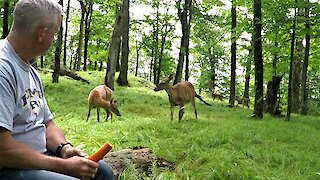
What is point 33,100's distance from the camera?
95.1 inches

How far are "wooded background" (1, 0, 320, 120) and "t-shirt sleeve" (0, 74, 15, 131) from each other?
10153 mm

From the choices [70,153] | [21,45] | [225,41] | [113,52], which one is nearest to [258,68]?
[225,41]

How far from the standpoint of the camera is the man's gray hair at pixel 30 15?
2.21m

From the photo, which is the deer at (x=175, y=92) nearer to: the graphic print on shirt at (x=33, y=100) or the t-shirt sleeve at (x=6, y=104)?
the graphic print on shirt at (x=33, y=100)

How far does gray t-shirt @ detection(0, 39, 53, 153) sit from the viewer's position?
6.89ft

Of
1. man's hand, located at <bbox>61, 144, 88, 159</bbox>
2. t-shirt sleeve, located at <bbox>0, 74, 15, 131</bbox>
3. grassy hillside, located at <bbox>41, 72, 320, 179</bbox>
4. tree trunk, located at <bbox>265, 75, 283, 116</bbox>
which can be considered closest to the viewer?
t-shirt sleeve, located at <bbox>0, 74, 15, 131</bbox>

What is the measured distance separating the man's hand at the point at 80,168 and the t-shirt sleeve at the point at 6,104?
41cm

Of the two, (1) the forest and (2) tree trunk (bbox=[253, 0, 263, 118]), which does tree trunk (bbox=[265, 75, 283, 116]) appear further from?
(2) tree trunk (bbox=[253, 0, 263, 118])

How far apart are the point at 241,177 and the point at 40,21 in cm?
328

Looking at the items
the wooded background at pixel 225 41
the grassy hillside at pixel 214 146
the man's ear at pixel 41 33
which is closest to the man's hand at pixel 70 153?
the man's ear at pixel 41 33

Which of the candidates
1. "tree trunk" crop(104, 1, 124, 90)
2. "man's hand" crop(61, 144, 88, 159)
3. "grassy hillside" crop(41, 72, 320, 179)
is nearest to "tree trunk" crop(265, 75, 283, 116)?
"grassy hillside" crop(41, 72, 320, 179)

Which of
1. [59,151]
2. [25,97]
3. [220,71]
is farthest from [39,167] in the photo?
[220,71]

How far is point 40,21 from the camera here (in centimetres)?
224

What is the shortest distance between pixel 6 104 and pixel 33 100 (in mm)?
330
